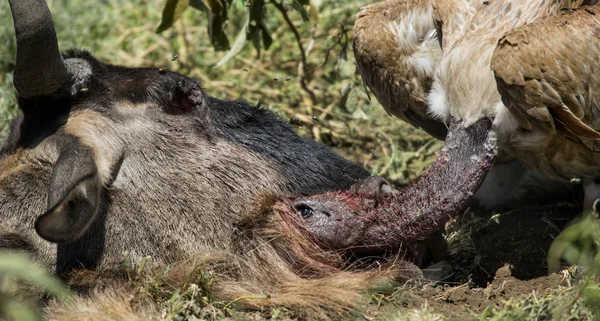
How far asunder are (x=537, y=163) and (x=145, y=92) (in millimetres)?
1790

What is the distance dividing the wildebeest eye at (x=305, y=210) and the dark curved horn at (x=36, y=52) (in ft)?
3.63

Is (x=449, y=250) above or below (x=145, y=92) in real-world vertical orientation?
below

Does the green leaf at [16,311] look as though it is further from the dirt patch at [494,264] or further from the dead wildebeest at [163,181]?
the dirt patch at [494,264]

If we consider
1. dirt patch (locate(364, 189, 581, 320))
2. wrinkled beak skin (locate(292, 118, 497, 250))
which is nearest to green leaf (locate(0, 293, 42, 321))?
wrinkled beak skin (locate(292, 118, 497, 250))

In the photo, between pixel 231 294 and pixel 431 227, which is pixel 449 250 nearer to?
pixel 431 227

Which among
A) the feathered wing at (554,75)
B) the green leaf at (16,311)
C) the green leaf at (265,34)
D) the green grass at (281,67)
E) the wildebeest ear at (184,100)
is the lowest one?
the green grass at (281,67)

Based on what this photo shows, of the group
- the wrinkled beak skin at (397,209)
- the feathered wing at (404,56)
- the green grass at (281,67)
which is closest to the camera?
the wrinkled beak skin at (397,209)

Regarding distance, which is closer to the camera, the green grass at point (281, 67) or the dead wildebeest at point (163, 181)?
the dead wildebeest at point (163, 181)

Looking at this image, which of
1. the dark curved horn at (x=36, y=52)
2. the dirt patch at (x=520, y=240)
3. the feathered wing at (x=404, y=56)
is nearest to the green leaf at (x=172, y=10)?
the feathered wing at (x=404, y=56)

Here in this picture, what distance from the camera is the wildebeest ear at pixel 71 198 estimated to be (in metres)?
3.39

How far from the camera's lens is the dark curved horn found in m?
3.52

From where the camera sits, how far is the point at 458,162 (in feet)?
13.1

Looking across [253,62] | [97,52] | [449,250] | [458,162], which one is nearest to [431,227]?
[458,162]

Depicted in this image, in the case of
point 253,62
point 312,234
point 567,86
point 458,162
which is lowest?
point 253,62
